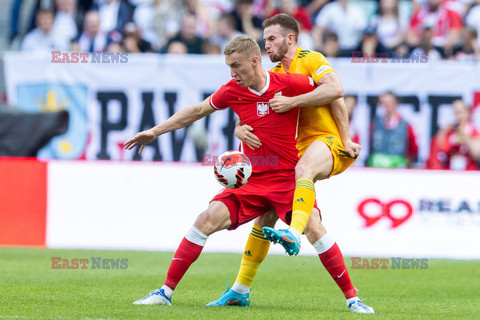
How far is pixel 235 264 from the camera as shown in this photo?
36.3 feet

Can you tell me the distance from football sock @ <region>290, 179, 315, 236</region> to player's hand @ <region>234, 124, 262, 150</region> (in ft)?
1.79

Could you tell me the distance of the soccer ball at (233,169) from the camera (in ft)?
21.9

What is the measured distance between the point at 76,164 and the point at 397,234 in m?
4.90

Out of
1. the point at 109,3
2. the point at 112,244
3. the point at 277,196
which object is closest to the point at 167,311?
the point at 277,196

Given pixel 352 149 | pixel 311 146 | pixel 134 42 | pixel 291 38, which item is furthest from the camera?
pixel 134 42

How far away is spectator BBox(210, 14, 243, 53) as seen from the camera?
52.0ft

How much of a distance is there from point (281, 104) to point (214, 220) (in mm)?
1073

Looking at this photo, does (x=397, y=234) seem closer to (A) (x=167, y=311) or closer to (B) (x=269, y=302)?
(B) (x=269, y=302)

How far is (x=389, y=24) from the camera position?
15.8 m

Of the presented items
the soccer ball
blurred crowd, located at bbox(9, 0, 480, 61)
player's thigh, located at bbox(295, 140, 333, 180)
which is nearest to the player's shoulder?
player's thigh, located at bbox(295, 140, 333, 180)

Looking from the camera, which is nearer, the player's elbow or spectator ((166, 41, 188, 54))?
the player's elbow

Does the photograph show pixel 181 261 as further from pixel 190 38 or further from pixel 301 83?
pixel 190 38

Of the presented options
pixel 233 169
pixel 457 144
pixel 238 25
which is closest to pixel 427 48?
pixel 457 144

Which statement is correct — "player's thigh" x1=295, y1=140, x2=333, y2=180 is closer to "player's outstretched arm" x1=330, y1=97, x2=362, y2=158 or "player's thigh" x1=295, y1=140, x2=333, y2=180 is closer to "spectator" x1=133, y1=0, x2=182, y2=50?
"player's outstretched arm" x1=330, y1=97, x2=362, y2=158
